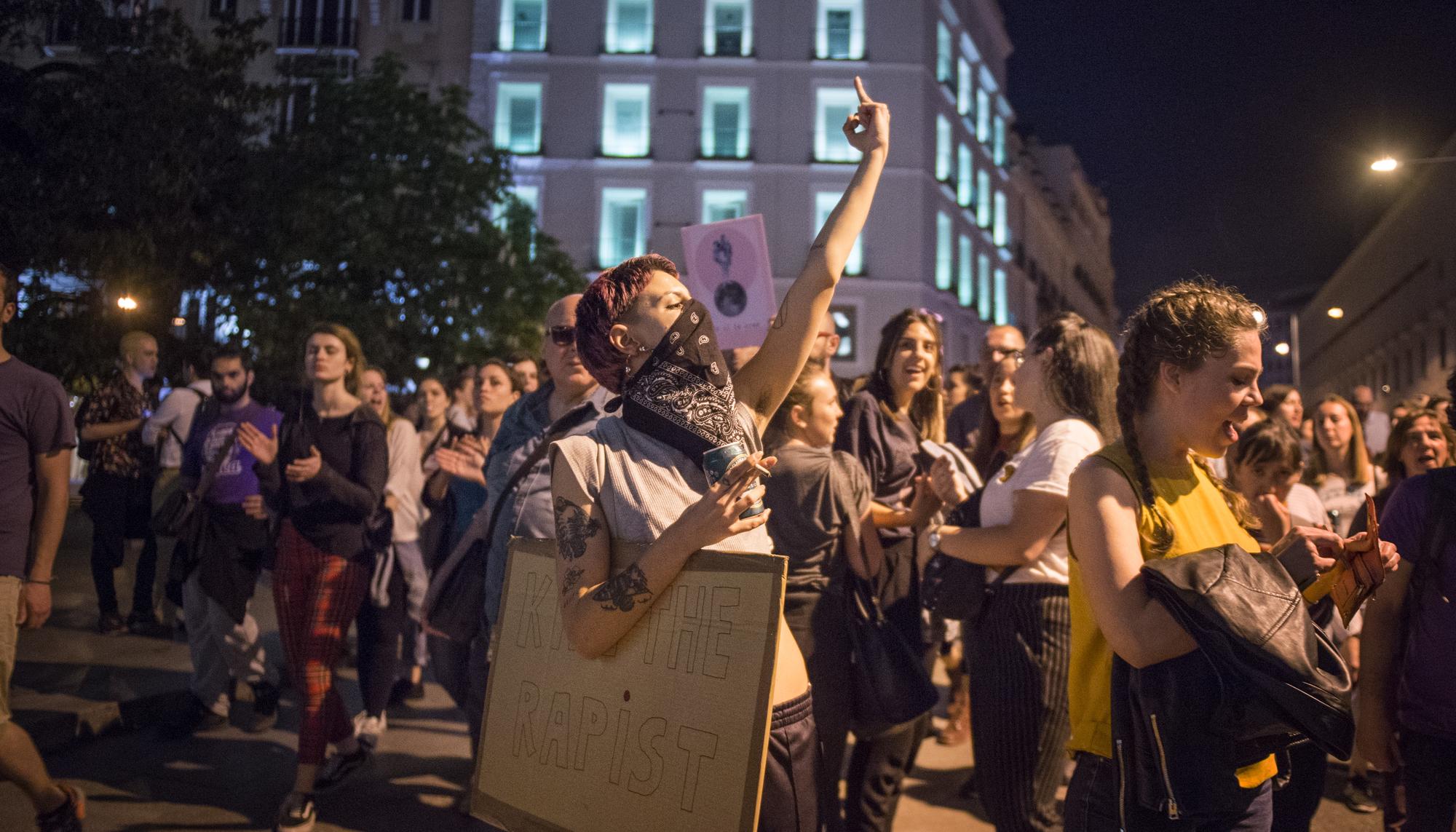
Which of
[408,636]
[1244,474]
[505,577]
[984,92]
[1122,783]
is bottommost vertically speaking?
[408,636]

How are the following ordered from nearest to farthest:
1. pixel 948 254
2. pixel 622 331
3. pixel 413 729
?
pixel 622 331, pixel 413 729, pixel 948 254

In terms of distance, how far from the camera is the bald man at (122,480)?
765cm

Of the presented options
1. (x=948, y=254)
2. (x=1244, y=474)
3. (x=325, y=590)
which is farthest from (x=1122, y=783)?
(x=948, y=254)

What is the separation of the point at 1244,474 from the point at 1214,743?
315 cm

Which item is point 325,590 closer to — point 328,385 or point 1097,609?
point 328,385

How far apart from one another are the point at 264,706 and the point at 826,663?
406 centimetres

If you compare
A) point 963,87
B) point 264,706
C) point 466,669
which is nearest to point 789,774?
point 466,669

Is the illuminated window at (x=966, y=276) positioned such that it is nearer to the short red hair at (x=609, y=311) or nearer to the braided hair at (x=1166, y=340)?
the braided hair at (x=1166, y=340)

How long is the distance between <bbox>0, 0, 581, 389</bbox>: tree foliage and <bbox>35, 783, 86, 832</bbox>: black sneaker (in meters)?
3.17

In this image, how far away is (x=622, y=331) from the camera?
7.39 ft

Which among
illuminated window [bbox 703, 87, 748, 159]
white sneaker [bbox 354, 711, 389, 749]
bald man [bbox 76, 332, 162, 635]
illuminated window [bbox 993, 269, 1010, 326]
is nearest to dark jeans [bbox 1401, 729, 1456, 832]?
white sneaker [bbox 354, 711, 389, 749]

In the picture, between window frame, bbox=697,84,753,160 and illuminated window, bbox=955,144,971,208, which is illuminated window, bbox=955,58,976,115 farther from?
window frame, bbox=697,84,753,160

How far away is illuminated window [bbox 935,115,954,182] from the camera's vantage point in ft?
111

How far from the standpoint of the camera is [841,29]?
33.3m
